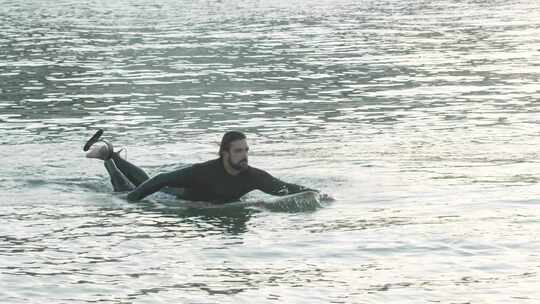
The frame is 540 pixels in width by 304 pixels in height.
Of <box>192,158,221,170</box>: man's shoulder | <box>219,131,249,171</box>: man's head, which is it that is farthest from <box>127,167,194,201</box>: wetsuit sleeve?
<box>219,131,249,171</box>: man's head

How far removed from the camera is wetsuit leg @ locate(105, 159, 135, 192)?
21.6 meters

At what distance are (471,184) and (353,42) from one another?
1227 inches

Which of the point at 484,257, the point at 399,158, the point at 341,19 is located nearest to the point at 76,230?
the point at 484,257

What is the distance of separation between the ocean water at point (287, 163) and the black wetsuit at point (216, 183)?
1.33ft

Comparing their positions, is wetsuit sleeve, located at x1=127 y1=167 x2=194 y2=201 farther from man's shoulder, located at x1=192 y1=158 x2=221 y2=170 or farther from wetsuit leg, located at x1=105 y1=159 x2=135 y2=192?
wetsuit leg, located at x1=105 y1=159 x2=135 y2=192

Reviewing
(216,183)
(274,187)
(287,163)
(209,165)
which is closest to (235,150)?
(209,165)

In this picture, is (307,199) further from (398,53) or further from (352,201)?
(398,53)

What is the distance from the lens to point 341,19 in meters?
65.5

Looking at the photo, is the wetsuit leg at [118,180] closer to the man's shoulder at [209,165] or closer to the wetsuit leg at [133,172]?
the wetsuit leg at [133,172]

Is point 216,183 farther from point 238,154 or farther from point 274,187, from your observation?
point 274,187

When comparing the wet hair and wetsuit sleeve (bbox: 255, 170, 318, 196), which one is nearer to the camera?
the wet hair

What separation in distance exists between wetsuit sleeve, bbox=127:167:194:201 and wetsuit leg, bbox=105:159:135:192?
1551 millimetres

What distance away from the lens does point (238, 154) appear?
1959 centimetres

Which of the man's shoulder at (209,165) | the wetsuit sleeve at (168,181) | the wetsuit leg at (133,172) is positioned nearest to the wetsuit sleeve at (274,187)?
the man's shoulder at (209,165)
